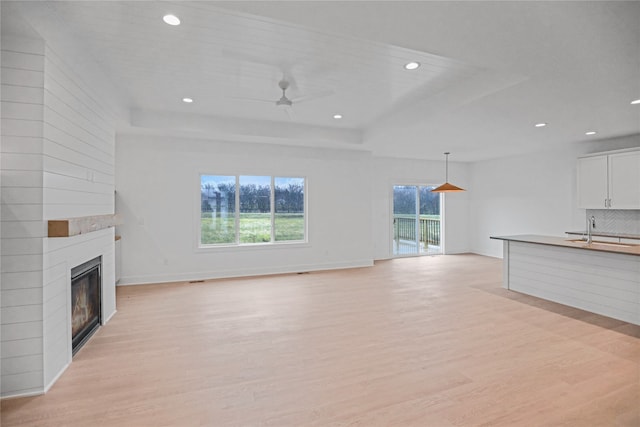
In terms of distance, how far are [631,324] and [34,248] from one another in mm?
5979

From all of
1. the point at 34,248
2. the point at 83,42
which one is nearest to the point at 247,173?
the point at 83,42

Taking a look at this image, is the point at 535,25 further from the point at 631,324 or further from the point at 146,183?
the point at 146,183

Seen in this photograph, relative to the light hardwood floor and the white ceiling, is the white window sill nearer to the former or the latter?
the light hardwood floor

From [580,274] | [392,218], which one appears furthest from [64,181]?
[392,218]

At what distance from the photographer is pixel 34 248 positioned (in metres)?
2.32

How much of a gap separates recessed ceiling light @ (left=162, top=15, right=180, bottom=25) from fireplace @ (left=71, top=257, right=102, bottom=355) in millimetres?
2310

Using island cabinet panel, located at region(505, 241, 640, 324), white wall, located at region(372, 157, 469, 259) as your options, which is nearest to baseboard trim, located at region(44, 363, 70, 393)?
island cabinet panel, located at region(505, 241, 640, 324)

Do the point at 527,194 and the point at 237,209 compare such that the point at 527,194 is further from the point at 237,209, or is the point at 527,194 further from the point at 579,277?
the point at 237,209

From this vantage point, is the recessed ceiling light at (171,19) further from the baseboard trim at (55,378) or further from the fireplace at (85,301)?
the baseboard trim at (55,378)

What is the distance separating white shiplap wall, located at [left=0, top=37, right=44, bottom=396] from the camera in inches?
89.0

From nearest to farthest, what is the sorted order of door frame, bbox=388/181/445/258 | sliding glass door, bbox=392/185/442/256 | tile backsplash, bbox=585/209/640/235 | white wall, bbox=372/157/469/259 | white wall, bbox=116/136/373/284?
white wall, bbox=116/136/373/284, tile backsplash, bbox=585/209/640/235, white wall, bbox=372/157/469/259, door frame, bbox=388/181/445/258, sliding glass door, bbox=392/185/442/256

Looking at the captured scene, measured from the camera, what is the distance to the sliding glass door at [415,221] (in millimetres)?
8516

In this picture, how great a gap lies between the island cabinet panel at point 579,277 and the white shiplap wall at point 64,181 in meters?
5.81

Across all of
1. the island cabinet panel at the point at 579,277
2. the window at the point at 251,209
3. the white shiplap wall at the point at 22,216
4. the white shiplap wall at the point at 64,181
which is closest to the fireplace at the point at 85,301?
the white shiplap wall at the point at 64,181
